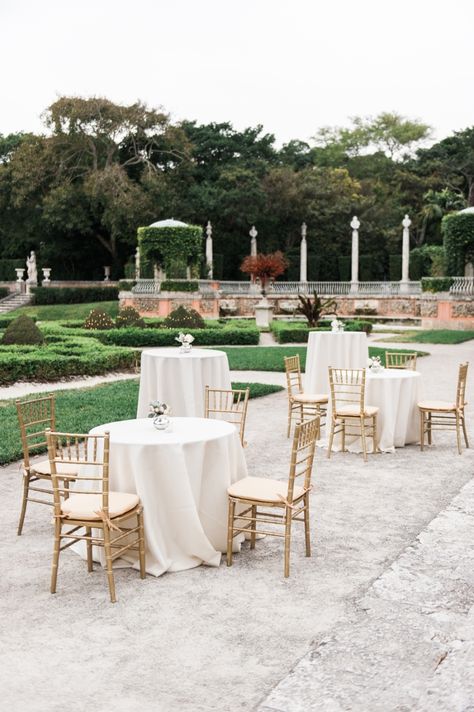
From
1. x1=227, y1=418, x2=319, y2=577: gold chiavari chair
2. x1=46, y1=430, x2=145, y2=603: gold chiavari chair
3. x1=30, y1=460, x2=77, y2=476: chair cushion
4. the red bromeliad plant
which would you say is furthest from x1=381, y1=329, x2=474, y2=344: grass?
x1=46, y1=430, x2=145, y2=603: gold chiavari chair

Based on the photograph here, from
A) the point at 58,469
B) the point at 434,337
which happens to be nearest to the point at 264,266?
the point at 434,337

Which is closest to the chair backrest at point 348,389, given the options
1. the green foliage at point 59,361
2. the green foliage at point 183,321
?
the green foliage at point 59,361

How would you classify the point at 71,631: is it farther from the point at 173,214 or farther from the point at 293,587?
the point at 173,214

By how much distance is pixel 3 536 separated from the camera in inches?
244

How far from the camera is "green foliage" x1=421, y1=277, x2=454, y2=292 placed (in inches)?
1297

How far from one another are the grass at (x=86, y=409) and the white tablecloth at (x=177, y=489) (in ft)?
11.9

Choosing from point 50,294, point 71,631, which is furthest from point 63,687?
point 50,294

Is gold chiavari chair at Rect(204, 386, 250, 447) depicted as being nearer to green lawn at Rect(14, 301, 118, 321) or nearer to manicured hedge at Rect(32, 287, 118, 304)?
green lawn at Rect(14, 301, 118, 321)

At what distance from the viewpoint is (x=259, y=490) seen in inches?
222

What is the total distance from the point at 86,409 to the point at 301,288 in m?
29.5

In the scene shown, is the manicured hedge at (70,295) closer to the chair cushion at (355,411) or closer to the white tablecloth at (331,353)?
the white tablecloth at (331,353)

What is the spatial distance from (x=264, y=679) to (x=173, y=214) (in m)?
39.6

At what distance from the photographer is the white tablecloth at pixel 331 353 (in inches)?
482

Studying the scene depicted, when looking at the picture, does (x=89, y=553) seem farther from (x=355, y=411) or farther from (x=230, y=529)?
(x=355, y=411)
